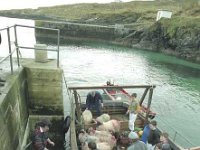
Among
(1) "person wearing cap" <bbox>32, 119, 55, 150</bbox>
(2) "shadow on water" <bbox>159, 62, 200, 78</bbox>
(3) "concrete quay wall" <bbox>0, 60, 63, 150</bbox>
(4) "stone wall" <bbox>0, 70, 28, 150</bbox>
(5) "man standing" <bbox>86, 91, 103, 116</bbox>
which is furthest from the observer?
(2) "shadow on water" <bbox>159, 62, 200, 78</bbox>

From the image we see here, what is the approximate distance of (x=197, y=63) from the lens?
140 feet

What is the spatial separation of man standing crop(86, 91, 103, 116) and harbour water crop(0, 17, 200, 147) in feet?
12.1

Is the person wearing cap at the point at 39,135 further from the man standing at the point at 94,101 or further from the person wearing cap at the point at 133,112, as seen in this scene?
the person wearing cap at the point at 133,112

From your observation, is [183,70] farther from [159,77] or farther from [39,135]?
[39,135]

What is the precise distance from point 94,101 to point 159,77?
20889 mm

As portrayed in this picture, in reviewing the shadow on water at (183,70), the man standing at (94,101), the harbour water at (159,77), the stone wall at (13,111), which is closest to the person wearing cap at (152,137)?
the harbour water at (159,77)

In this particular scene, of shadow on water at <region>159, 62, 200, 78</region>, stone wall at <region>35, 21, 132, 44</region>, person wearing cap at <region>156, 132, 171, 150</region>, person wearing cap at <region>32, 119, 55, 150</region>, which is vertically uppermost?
person wearing cap at <region>32, 119, 55, 150</region>

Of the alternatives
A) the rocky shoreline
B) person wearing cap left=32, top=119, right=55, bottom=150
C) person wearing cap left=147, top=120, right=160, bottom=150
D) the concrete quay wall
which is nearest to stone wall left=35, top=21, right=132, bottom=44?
the rocky shoreline

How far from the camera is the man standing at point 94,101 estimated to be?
1228 cm

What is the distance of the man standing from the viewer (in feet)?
40.3

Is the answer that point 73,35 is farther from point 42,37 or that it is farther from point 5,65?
point 5,65

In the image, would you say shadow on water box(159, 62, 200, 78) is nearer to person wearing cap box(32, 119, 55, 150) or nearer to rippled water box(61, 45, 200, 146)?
rippled water box(61, 45, 200, 146)

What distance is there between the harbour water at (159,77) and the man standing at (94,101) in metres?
3.69

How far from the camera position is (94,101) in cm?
1245
